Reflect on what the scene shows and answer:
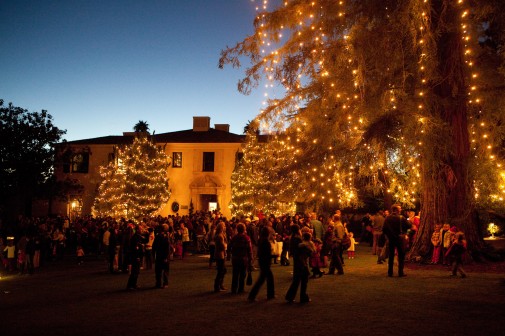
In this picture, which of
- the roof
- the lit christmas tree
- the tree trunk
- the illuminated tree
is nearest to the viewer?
the tree trunk

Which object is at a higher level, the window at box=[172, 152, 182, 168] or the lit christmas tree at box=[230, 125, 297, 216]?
the window at box=[172, 152, 182, 168]

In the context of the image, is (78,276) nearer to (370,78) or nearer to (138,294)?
(138,294)

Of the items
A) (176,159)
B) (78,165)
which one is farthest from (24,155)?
(176,159)

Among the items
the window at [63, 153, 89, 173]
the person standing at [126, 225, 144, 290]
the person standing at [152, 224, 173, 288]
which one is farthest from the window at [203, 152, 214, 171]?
the person standing at [152, 224, 173, 288]

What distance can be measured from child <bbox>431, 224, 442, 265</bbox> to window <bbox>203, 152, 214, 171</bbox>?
1282 inches

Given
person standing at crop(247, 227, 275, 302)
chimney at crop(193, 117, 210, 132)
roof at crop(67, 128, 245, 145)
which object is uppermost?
chimney at crop(193, 117, 210, 132)

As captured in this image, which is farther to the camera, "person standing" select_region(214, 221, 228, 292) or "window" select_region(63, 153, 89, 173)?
"window" select_region(63, 153, 89, 173)

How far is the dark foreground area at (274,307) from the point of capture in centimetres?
769

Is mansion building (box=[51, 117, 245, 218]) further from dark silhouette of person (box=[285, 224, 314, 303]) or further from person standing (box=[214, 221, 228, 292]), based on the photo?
dark silhouette of person (box=[285, 224, 314, 303])

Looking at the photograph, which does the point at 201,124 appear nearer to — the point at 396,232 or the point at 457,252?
the point at 396,232

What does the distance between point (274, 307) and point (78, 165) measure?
4321 cm

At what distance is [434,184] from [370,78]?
13.6ft

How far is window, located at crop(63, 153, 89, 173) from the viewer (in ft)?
158

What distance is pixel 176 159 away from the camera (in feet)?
154
